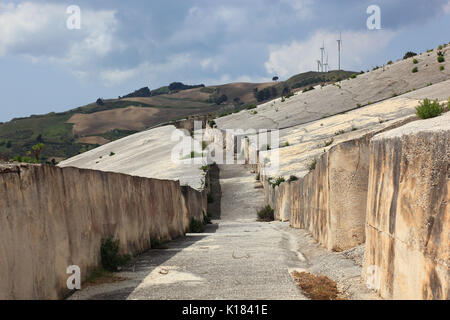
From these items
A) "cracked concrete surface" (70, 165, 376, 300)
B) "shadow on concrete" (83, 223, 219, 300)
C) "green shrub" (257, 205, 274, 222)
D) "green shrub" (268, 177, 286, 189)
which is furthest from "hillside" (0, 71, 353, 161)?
"cracked concrete surface" (70, 165, 376, 300)

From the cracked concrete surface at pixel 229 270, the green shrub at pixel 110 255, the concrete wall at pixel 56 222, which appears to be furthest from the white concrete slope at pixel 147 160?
the green shrub at pixel 110 255

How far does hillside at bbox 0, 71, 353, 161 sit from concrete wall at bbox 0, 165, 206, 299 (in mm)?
85371

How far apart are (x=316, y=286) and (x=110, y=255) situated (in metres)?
3.04

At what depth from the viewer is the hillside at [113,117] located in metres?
111

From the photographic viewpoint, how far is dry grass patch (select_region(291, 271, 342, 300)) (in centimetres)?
575

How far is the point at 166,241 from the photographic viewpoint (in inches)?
447

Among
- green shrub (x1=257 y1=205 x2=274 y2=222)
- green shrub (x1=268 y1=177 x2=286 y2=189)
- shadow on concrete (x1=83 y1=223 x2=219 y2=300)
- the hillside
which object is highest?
the hillside

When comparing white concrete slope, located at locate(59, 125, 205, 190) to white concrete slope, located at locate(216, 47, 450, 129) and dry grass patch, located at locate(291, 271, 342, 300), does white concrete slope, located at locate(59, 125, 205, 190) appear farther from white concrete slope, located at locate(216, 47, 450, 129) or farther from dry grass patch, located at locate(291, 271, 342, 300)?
dry grass patch, located at locate(291, 271, 342, 300)

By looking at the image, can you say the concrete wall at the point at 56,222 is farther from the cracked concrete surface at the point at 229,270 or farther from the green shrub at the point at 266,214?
the green shrub at the point at 266,214

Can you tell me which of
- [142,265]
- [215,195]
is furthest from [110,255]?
[215,195]

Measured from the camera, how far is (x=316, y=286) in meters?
6.17

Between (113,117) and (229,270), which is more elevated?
(113,117)

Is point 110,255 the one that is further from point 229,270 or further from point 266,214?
point 266,214
